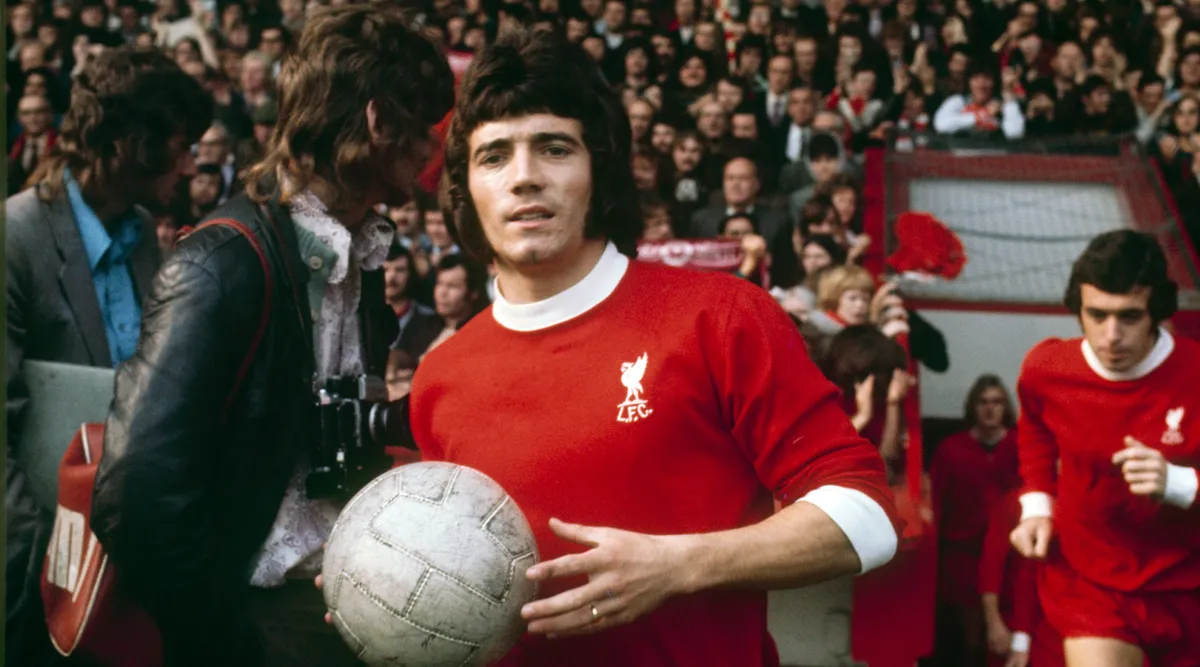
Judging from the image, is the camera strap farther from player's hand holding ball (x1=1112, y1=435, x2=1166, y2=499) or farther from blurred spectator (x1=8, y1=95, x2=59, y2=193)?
blurred spectator (x1=8, y1=95, x2=59, y2=193)

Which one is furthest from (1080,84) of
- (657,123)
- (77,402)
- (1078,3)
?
(77,402)

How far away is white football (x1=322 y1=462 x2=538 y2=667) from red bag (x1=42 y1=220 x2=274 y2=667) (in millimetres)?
862

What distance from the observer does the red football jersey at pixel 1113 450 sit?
14.0ft

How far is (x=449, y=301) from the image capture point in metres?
7.16

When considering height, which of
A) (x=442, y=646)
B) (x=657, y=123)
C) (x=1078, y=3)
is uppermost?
(x=1078, y=3)

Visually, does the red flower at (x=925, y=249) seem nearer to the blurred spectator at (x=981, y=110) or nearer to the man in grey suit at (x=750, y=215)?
the man in grey suit at (x=750, y=215)

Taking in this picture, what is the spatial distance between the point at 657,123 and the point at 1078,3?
4.44 meters

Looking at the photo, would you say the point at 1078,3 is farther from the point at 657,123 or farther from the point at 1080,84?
the point at 657,123

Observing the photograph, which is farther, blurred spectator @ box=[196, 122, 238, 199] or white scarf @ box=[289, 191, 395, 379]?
blurred spectator @ box=[196, 122, 238, 199]

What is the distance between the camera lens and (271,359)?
2508 millimetres

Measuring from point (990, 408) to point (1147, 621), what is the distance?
2.35m

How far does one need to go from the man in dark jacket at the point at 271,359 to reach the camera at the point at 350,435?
4cm

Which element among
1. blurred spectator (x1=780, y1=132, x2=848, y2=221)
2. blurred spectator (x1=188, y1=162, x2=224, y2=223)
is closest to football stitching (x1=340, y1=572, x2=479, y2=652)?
blurred spectator (x1=780, y1=132, x2=848, y2=221)

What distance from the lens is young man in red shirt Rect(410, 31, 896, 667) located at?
2.03 meters
